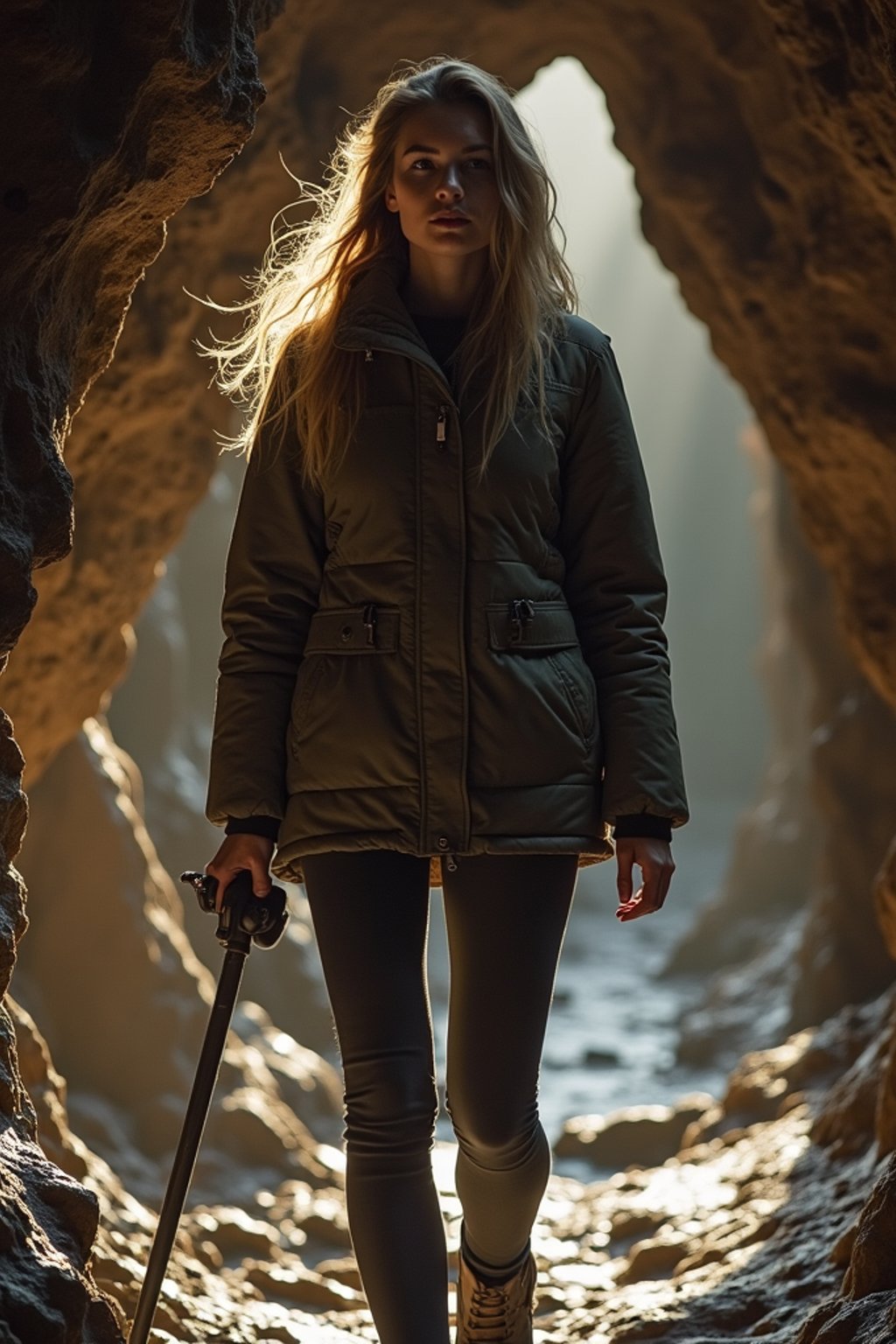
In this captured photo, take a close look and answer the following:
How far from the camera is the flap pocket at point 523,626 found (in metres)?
2.26

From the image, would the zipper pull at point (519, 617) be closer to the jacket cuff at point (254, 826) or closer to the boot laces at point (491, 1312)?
the jacket cuff at point (254, 826)

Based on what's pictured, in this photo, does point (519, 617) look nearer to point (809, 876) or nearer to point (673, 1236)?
point (673, 1236)

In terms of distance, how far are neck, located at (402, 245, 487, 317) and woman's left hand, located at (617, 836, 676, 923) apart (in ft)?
3.07

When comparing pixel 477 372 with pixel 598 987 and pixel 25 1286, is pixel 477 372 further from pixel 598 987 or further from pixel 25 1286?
pixel 598 987

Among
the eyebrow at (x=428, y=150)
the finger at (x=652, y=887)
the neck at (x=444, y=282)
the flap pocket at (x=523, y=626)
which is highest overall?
the eyebrow at (x=428, y=150)

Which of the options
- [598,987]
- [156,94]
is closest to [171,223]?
[156,94]

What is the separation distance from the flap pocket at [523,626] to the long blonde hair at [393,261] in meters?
0.24

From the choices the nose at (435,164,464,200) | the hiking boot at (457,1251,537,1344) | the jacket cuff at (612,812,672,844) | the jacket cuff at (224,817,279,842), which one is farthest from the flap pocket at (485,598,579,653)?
the hiking boot at (457,1251,537,1344)

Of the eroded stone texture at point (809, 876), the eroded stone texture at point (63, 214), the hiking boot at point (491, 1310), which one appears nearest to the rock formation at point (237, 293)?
the eroded stone texture at point (63, 214)

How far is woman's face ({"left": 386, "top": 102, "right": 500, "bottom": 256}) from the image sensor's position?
2.37 m

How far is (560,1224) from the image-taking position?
4.76 m

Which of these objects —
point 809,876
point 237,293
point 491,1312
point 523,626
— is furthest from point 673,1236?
point 809,876

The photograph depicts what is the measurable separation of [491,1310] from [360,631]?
1113mm

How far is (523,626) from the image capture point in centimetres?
227
